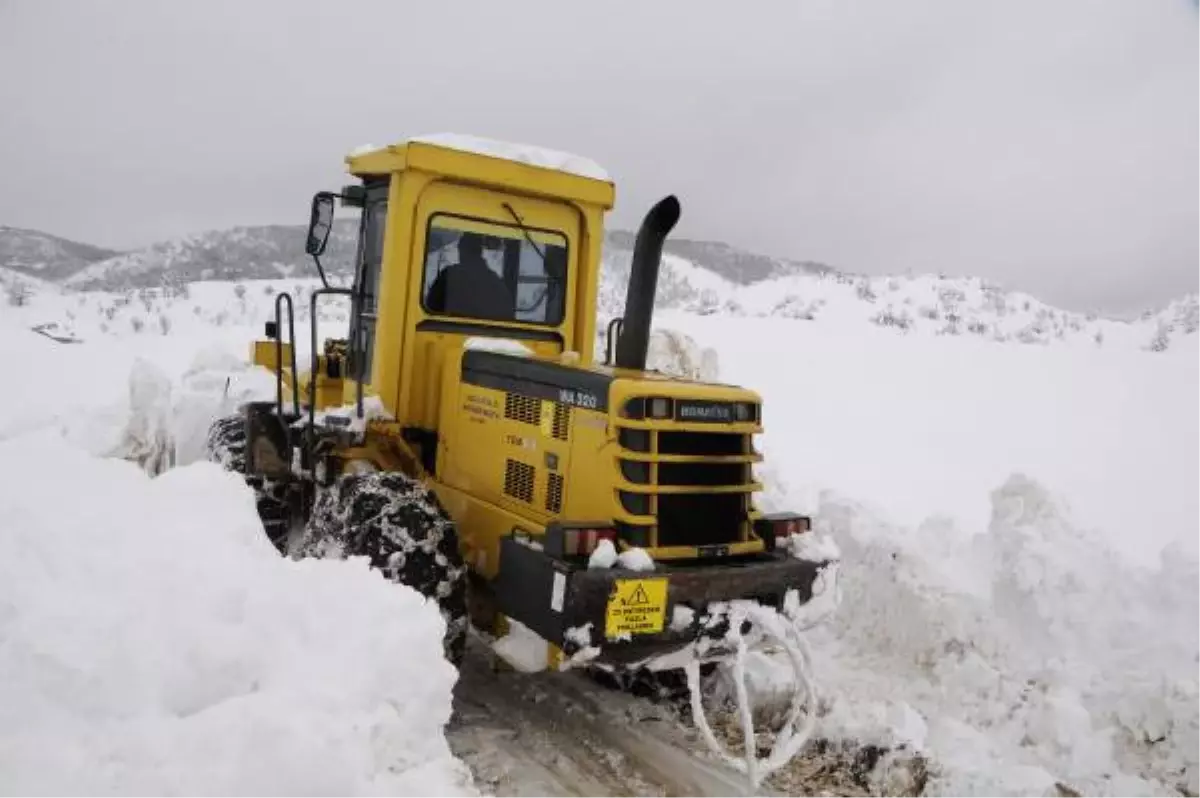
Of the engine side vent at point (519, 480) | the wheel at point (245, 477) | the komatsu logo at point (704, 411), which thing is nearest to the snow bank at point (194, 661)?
the engine side vent at point (519, 480)

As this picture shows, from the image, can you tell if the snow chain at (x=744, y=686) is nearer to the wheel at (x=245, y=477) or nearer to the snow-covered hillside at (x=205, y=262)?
the wheel at (x=245, y=477)

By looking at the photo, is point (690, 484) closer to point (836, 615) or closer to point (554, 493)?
point (554, 493)

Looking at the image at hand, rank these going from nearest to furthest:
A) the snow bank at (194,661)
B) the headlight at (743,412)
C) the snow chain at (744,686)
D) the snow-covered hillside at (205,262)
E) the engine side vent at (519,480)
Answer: the snow bank at (194,661), the snow chain at (744,686), the headlight at (743,412), the engine side vent at (519,480), the snow-covered hillside at (205,262)

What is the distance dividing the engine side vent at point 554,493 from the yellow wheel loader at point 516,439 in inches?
0.4

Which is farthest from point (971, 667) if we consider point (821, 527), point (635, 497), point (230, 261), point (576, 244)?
point (230, 261)

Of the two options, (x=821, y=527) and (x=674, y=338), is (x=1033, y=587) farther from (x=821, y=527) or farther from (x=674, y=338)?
(x=674, y=338)

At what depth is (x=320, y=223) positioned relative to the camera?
5.90 metres

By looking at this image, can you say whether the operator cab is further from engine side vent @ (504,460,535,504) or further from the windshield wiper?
engine side vent @ (504,460,535,504)

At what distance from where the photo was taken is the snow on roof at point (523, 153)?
5672 millimetres

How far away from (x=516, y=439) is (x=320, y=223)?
1.92m

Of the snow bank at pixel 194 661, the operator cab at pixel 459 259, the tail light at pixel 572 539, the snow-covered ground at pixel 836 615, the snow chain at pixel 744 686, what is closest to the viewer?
the snow bank at pixel 194 661

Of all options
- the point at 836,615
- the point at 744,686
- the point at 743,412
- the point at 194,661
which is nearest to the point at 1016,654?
the point at 836,615

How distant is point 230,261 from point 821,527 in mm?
47243

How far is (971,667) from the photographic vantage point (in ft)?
16.4
